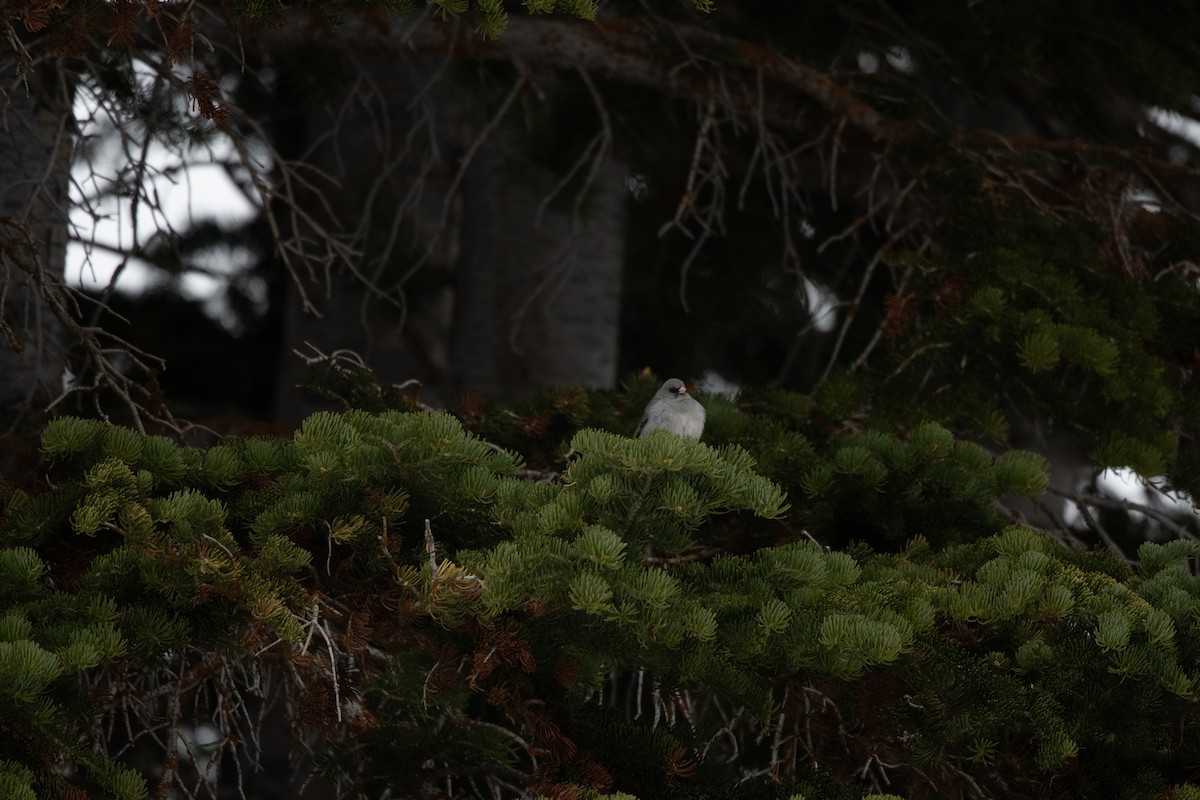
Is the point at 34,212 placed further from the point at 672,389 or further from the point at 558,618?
the point at 558,618

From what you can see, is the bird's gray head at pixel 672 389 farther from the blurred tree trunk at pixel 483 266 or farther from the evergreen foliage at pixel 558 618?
the blurred tree trunk at pixel 483 266

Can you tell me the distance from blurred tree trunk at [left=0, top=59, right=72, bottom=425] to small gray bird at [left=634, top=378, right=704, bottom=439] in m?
1.78

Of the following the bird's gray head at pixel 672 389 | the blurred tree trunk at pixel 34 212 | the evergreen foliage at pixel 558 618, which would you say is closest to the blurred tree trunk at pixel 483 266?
the bird's gray head at pixel 672 389

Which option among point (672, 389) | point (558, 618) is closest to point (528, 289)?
point (672, 389)

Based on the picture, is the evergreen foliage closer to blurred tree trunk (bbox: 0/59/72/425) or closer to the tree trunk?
blurred tree trunk (bbox: 0/59/72/425)

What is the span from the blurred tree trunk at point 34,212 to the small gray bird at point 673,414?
5.82 ft

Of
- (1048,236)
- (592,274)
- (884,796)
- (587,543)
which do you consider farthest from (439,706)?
(592,274)

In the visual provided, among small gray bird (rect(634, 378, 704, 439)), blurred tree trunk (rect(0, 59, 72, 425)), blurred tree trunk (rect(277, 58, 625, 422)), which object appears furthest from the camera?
blurred tree trunk (rect(277, 58, 625, 422))

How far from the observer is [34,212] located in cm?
410

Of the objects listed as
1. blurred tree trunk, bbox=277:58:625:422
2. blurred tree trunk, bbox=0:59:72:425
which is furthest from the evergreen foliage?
blurred tree trunk, bbox=277:58:625:422

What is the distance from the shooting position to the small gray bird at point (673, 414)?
146 inches

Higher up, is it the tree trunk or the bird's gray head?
the bird's gray head

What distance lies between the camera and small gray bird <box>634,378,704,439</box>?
146 inches

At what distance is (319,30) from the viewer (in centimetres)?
475
